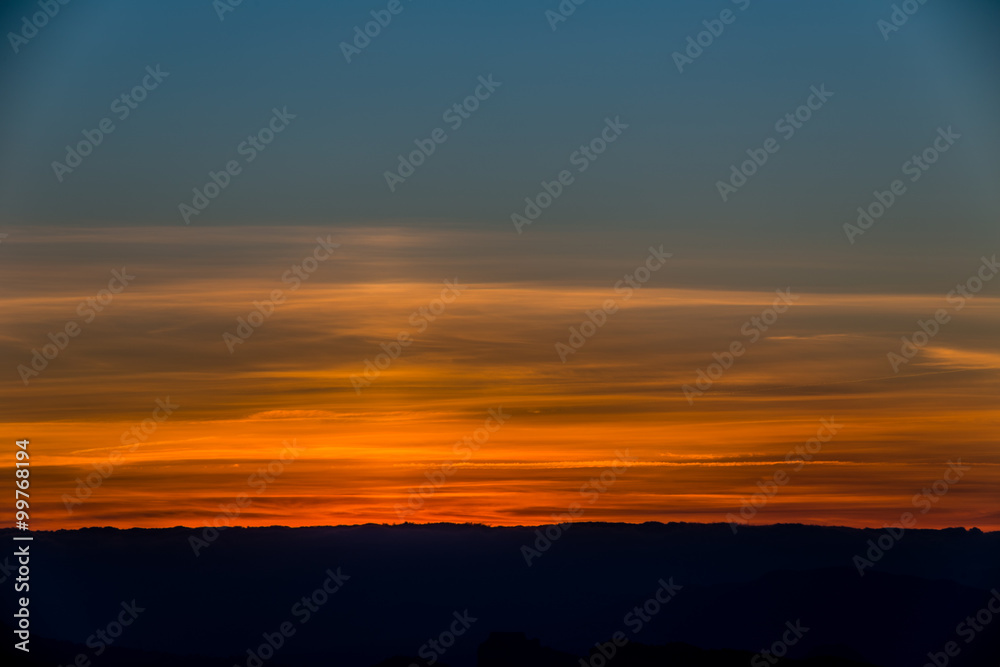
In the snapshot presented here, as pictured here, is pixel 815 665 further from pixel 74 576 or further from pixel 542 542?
pixel 74 576

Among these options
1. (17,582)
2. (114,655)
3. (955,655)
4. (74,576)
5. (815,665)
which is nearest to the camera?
(17,582)

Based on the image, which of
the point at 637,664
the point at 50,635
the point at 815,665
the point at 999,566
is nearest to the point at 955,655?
the point at 815,665

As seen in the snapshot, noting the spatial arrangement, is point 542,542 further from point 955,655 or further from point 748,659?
point 748,659

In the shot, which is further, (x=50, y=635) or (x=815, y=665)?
(x=50, y=635)

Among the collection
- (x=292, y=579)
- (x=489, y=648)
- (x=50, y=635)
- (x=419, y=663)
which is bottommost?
(x=489, y=648)

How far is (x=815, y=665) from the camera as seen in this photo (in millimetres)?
130500

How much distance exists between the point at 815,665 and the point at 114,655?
100226 millimetres

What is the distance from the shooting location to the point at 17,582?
43469 mm

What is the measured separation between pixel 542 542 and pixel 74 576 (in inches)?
5921

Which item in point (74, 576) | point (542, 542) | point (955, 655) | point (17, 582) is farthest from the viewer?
point (74, 576)

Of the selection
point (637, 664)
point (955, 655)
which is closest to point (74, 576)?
point (637, 664)

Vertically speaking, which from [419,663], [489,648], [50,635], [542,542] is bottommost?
[542,542]

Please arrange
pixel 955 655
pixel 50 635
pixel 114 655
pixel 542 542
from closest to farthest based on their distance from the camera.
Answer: pixel 542 542
pixel 955 655
pixel 50 635
pixel 114 655

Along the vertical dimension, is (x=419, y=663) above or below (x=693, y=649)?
above
